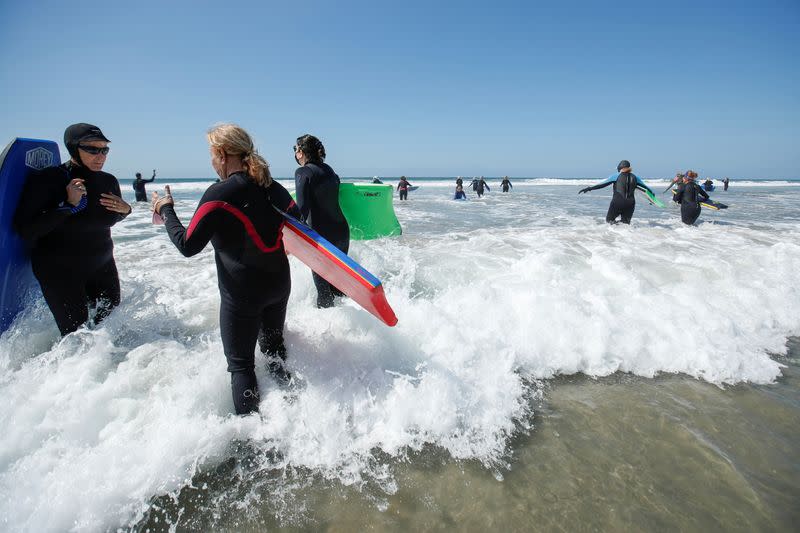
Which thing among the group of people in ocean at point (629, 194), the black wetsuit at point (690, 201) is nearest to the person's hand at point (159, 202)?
the group of people in ocean at point (629, 194)

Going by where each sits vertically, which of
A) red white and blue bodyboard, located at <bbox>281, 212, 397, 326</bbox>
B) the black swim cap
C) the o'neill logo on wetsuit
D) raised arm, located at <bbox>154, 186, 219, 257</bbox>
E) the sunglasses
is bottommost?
red white and blue bodyboard, located at <bbox>281, 212, 397, 326</bbox>

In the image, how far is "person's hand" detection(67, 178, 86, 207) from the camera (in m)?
2.40

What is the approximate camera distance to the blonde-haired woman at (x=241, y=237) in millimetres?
1752

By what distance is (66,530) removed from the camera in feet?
5.40

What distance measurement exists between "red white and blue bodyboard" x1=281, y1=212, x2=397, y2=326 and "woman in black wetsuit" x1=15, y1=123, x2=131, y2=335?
140 cm

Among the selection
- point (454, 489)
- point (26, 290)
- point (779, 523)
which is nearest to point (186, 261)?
point (26, 290)

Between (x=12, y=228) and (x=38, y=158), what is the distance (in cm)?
Result: 59

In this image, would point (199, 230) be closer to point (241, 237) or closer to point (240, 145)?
point (241, 237)

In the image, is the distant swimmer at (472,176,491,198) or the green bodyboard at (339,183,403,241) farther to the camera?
the distant swimmer at (472,176,491,198)

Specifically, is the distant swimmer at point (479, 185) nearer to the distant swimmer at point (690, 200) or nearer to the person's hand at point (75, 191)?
the distant swimmer at point (690, 200)

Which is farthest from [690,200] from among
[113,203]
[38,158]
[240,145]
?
[38,158]

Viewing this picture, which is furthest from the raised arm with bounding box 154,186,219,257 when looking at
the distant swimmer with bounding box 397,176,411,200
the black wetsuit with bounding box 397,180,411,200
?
the black wetsuit with bounding box 397,180,411,200

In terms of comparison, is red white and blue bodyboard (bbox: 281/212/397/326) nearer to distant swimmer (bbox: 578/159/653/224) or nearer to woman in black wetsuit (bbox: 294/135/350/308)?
woman in black wetsuit (bbox: 294/135/350/308)

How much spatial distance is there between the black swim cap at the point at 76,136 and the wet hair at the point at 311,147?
4.80ft
